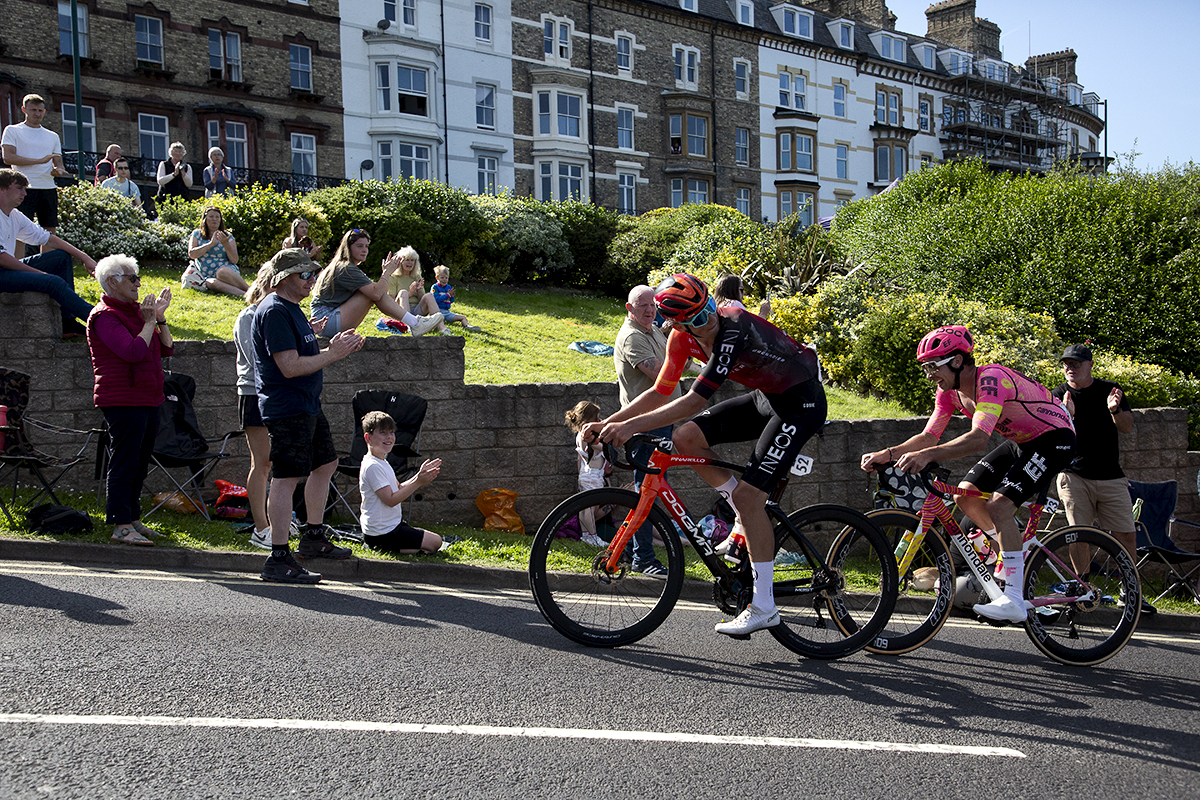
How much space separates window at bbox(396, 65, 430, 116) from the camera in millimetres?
38250

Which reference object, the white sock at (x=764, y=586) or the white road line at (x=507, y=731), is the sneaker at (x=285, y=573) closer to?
the white road line at (x=507, y=731)

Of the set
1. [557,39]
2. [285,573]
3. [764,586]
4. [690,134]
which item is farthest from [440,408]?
[690,134]

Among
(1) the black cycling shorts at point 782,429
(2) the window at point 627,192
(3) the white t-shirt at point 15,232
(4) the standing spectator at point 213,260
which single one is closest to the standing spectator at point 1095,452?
(1) the black cycling shorts at point 782,429

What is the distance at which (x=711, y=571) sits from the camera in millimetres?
5895

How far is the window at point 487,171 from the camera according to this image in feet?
134

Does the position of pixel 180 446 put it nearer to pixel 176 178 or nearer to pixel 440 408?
pixel 440 408

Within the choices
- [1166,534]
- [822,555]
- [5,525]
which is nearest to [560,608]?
[822,555]

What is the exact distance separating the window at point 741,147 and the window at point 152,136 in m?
28.7

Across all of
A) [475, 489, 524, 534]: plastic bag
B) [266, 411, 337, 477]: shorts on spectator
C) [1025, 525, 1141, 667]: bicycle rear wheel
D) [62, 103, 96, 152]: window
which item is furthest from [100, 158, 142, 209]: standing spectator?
[1025, 525, 1141, 667]: bicycle rear wheel

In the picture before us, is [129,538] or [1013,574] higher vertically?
[129,538]

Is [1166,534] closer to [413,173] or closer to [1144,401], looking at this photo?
[1144,401]

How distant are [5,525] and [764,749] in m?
6.39

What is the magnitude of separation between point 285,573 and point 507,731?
3110 millimetres

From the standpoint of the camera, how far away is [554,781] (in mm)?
3947
